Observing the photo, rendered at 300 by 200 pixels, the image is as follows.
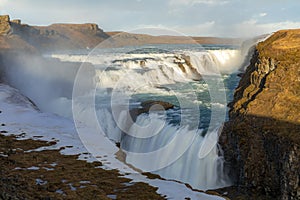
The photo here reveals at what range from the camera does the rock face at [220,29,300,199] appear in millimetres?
14695

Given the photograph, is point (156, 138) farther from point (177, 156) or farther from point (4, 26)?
point (4, 26)

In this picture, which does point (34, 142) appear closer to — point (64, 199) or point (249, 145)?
point (64, 199)

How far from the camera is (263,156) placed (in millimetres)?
16344

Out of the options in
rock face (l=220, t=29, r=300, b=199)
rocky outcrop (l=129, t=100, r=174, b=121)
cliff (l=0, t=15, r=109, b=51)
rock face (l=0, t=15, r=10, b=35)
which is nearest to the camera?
rock face (l=220, t=29, r=300, b=199)

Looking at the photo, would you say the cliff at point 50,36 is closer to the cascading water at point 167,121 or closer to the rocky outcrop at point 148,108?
the cascading water at point 167,121

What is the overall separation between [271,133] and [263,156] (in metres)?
1.26

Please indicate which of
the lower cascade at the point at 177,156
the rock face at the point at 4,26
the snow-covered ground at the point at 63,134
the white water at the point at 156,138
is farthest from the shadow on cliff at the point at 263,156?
the rock face at the point at 4,26

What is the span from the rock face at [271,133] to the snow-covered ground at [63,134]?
4679 mm

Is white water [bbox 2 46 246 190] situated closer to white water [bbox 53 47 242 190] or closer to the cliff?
white water [bbox 53 47 242 190]

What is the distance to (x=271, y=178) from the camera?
15688mm

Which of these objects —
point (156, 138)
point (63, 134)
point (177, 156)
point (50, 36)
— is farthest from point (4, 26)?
point (177, 156)

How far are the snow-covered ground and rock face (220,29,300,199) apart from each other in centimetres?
468

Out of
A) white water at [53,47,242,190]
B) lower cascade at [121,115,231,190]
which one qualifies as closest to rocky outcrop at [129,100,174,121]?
white water at [53,47,242,190]

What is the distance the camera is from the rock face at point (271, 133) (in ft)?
48.2
